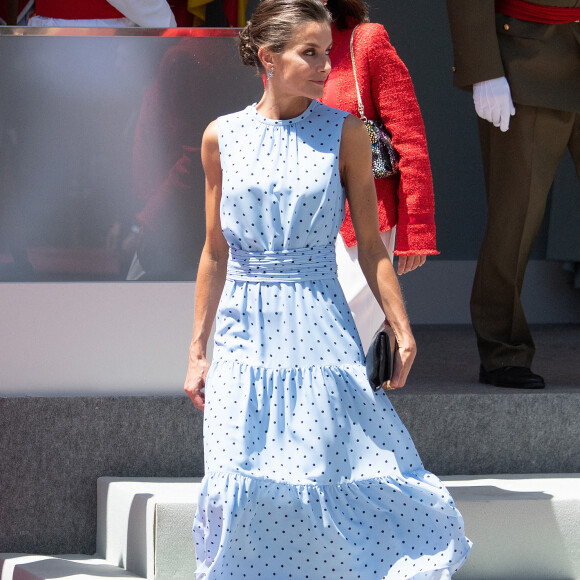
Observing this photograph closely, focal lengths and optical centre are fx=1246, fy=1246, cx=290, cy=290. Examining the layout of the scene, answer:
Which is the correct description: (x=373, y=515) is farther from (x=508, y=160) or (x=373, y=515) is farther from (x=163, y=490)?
(x=508, y=160)

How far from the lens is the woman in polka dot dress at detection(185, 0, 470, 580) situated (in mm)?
2537

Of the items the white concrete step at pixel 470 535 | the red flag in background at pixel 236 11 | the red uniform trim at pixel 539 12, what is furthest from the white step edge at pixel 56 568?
the red flag in background at pixel 236 11

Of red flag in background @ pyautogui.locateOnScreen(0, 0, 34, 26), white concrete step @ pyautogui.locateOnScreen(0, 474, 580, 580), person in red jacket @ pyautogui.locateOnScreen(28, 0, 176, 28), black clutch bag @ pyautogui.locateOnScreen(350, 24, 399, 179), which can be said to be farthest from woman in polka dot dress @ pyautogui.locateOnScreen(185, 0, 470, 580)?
red flag in background @ pyautogui.locateOnScreen(0, 0, 34, 26)

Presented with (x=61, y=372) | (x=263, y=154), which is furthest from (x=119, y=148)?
(x=263, y=154)

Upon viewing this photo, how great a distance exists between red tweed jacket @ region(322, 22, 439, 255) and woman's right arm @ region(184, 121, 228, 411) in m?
0.49

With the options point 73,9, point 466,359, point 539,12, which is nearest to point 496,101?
point 539,12

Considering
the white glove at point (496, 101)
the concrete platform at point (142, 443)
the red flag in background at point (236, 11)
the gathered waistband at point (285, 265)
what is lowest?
the concrete platform at point (142, 443)

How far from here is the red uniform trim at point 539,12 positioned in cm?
394

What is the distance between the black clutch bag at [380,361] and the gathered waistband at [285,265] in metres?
0.18

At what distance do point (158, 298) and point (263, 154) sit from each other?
1216 mm

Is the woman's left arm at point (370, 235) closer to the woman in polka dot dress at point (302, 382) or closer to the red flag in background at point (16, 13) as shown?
the woman in polka dot dress at point (302, 382)

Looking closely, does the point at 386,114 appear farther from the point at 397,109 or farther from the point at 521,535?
the point at 521,535

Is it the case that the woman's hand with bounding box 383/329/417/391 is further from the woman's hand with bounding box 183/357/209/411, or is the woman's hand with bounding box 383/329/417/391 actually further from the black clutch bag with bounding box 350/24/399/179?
the black clutch bag with bounding box 350/24/399/179

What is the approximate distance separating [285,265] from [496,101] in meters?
1.54
